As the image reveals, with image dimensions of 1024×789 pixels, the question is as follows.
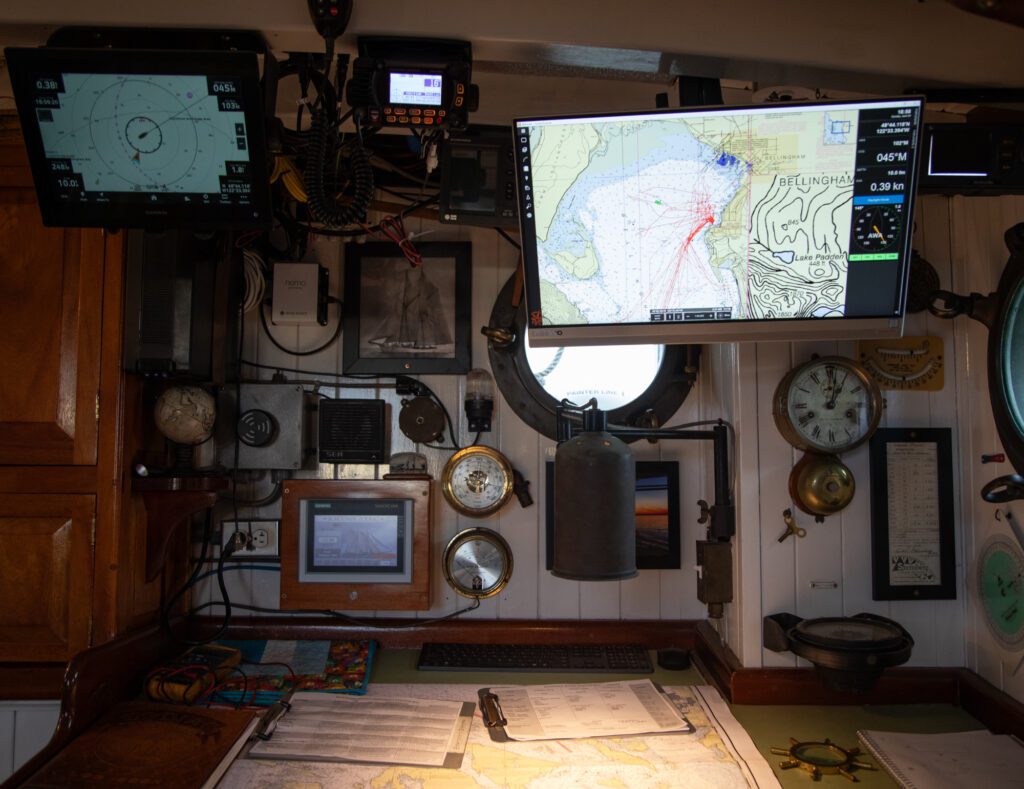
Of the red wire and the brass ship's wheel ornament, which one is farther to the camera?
the red wire

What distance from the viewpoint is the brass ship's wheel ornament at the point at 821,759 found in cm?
162

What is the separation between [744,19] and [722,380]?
984 millimetres

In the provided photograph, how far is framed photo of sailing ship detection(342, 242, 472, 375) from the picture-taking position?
2.48 meters

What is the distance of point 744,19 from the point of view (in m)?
1.73

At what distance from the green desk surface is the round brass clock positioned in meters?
0.68

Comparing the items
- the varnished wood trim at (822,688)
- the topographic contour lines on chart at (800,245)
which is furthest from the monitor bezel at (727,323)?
the varnished wood trim at (822,688)

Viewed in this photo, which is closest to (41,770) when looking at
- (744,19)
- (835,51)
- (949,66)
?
(744,19)

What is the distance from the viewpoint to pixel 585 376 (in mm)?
2504

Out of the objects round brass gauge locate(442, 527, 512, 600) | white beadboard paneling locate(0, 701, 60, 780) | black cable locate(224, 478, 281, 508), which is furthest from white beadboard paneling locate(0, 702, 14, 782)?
round brass gauge locate(442, 527, 512, 600)

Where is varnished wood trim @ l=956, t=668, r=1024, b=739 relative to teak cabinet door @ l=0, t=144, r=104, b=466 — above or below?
below

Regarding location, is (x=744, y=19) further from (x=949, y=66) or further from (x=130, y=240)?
(x=130, y=240)

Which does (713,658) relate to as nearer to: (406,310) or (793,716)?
(793,716)

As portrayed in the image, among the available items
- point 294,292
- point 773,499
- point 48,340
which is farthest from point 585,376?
point 48,340

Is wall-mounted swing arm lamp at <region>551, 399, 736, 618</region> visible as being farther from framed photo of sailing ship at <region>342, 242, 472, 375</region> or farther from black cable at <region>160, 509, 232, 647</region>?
black cable at <region>160, 509, 232, 647</region>
